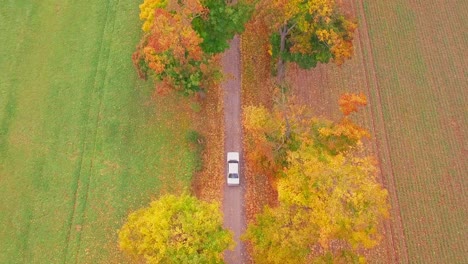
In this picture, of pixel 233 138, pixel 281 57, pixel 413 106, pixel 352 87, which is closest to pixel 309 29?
pixel 281 57

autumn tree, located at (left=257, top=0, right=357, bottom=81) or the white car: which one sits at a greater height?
autumn tree, located at (left=257, top=0, right=357, bottom=81)

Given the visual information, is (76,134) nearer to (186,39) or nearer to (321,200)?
(186,39)

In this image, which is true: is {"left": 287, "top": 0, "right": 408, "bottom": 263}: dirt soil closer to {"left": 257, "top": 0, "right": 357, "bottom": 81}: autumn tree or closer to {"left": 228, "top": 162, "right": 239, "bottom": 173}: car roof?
{"left": 257, "top": 0, "right": 357, "bottom": 81}: autumn tree

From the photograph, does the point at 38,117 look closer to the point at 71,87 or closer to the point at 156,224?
the point at 71,87

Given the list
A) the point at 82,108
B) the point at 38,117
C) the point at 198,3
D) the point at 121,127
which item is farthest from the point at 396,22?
the point at 38,117

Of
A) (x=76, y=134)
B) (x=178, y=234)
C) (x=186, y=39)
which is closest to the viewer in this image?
(x=178, y=234)

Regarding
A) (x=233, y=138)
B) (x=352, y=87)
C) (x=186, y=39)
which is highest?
(x=186, y=39)

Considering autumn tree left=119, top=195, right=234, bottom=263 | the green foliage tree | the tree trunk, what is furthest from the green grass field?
the tree trunk
